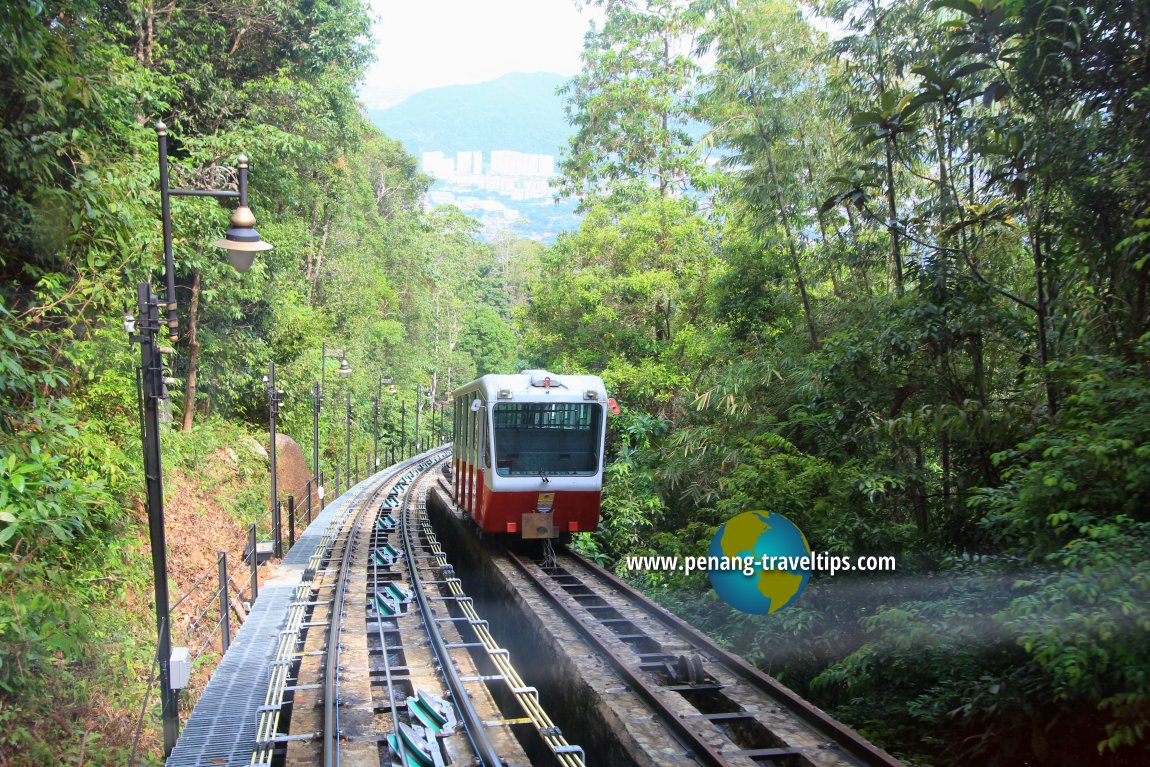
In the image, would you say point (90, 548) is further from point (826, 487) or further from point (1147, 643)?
point (1147, 643)

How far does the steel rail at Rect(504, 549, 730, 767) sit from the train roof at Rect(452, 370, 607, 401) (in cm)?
301

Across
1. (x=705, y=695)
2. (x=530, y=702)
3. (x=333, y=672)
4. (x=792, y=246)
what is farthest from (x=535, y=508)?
(x=792, y=246)

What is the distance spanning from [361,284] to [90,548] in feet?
87.1

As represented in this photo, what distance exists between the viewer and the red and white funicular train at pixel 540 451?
12.4 m

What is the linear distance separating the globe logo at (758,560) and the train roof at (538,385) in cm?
277

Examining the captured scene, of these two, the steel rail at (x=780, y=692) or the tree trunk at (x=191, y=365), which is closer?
the steel rail at (x=780, y=692)

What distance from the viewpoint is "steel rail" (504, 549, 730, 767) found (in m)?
5.93

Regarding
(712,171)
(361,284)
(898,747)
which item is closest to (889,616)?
(898,747)

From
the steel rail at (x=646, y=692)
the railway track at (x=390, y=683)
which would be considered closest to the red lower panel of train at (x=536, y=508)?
the railway track at (x=390, y=683)

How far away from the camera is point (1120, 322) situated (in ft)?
25.3

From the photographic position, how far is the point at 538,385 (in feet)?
40.9

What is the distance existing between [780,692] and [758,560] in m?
4.49

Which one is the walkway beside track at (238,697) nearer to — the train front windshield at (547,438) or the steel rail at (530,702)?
the steel rail at (530,702)

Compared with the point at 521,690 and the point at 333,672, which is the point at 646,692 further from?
the point at 333,672
